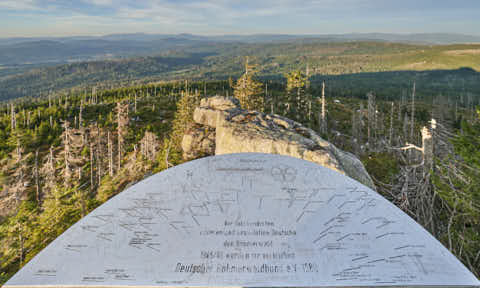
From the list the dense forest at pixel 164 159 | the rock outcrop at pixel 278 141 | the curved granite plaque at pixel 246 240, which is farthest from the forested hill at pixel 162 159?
the curved granite plaque at pixel 246 240

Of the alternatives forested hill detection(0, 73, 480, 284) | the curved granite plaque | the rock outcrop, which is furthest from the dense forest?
the curved granite plaque

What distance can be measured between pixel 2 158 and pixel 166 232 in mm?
71852

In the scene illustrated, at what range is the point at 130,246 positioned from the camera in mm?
4832

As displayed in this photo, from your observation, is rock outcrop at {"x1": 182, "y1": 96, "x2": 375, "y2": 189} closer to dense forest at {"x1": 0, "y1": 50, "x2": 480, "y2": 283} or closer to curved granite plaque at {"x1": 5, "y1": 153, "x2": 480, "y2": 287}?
dense forest at {"x1": 0, "y1": 50, "x2": 480, "y2": 283}

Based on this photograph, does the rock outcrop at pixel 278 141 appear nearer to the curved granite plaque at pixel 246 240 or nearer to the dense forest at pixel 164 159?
the dense forest at pixel 164 159

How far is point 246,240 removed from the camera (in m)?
4.96

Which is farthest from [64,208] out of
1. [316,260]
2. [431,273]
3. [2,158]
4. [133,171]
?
[2,158]

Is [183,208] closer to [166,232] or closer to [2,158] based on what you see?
[166,232]

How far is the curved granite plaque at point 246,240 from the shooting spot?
4.29m

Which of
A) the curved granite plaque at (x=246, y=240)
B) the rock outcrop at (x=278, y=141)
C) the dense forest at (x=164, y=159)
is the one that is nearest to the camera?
the curved granite plaque at (x=246, y=240)

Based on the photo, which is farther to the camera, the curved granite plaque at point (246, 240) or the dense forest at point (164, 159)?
the dense forest at point (164, 159)

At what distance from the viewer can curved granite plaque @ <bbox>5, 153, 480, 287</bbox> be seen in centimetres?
429

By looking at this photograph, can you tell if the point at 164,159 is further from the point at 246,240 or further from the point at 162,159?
the point at 246,240

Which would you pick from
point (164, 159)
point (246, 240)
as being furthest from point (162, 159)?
point (246, 240)
